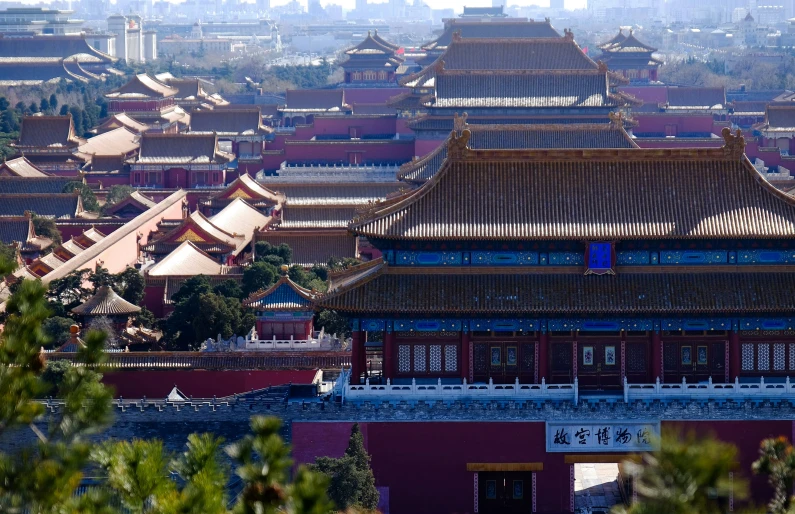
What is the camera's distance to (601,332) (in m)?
26.6

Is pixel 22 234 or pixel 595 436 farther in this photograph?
pixel 22 234

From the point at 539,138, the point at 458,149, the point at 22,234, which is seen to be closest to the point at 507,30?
the point at 22,234

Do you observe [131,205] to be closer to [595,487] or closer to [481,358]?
[481,358]

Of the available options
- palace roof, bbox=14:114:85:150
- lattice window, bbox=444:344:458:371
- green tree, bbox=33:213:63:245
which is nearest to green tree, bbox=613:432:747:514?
lattice window, bbox=444:344:458:371

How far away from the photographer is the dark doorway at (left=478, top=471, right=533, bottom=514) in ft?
85.8

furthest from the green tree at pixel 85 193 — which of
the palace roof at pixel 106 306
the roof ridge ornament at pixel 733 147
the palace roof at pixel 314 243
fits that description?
the roof ridge ornament at pixel 733 147

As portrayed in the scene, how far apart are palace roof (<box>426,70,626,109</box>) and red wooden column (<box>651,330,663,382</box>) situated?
2697 cm

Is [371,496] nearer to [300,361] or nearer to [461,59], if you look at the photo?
[300,361]

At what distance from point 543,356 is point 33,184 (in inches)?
1355

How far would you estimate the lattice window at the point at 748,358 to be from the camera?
87.8 feet

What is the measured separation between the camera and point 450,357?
26812 mm

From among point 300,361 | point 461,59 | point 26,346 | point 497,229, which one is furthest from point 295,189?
point 26,346

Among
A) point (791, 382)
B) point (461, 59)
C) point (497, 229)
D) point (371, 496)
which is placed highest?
point (461, 59)

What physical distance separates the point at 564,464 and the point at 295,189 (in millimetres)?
29179
